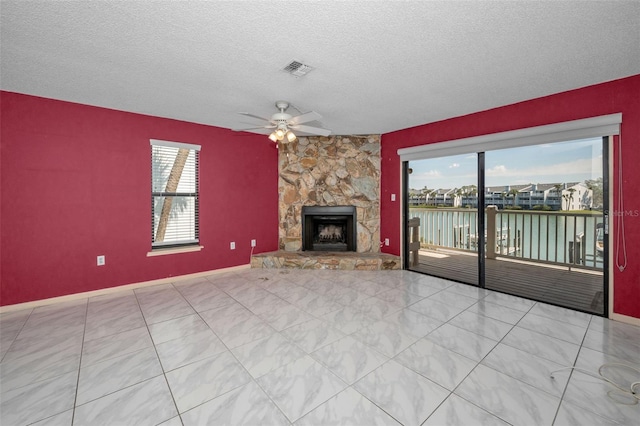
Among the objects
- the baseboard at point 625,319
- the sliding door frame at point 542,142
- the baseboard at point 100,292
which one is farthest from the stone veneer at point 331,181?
the baseboard at point 625,319

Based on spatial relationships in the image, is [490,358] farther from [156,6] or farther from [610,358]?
[156,6]

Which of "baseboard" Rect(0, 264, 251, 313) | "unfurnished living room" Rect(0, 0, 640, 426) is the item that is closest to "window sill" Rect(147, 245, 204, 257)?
"unfurnished living room" Rect(0, 0, 640, 426)

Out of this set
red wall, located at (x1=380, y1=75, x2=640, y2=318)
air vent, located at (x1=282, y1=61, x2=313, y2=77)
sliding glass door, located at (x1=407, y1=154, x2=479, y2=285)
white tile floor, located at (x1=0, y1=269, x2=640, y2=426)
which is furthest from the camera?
sliding glass door, located at (x1=407, y1=154, x2=479, y2=285)

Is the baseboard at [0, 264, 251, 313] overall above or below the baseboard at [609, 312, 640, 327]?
above

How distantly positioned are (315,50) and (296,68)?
1.06 ft

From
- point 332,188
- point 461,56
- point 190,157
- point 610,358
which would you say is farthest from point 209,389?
point 332,188

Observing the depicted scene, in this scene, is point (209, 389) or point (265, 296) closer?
point (209, 389)

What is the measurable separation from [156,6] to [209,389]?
2.48 meters

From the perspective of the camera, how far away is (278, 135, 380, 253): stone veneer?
5.05m

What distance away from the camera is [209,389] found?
1709 mm

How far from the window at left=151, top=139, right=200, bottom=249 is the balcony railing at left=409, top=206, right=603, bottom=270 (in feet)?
14.3

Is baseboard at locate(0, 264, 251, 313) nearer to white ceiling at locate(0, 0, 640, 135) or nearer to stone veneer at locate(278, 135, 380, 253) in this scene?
stone veneer at locate(278, 135, 380, 253)

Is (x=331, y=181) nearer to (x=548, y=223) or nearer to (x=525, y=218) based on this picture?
(x=525, y=218)

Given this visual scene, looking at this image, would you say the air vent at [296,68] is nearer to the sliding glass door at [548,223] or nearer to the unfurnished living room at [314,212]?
the unfurnished living room at [314,212]
